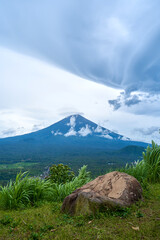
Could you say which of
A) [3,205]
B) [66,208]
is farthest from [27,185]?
[66,208]

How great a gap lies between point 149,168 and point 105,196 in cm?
456

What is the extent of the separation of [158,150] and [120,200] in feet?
16.2

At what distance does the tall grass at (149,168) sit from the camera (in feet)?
27.5

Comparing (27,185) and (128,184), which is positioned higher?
(128,184)

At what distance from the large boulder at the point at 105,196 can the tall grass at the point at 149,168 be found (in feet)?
6.52

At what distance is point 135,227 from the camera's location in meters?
3.90

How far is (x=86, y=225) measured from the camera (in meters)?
4.23

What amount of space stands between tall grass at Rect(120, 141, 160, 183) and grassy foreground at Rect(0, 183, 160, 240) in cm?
300

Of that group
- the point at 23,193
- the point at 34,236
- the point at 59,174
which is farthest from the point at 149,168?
the point at 34,236

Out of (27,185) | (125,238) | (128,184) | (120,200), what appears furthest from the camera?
(27,185)

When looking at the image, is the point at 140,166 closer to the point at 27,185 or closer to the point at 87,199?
the point at 87,199

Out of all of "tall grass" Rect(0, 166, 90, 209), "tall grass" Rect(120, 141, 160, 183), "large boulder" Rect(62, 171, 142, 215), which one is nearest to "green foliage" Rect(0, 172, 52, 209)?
"tall grass" Rect(0, 166, 90, 209)

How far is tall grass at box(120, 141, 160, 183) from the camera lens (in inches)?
330

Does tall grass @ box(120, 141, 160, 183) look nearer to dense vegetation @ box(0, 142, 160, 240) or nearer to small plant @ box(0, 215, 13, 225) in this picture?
dense vegetation @ box(0, 142, 160, 240)
